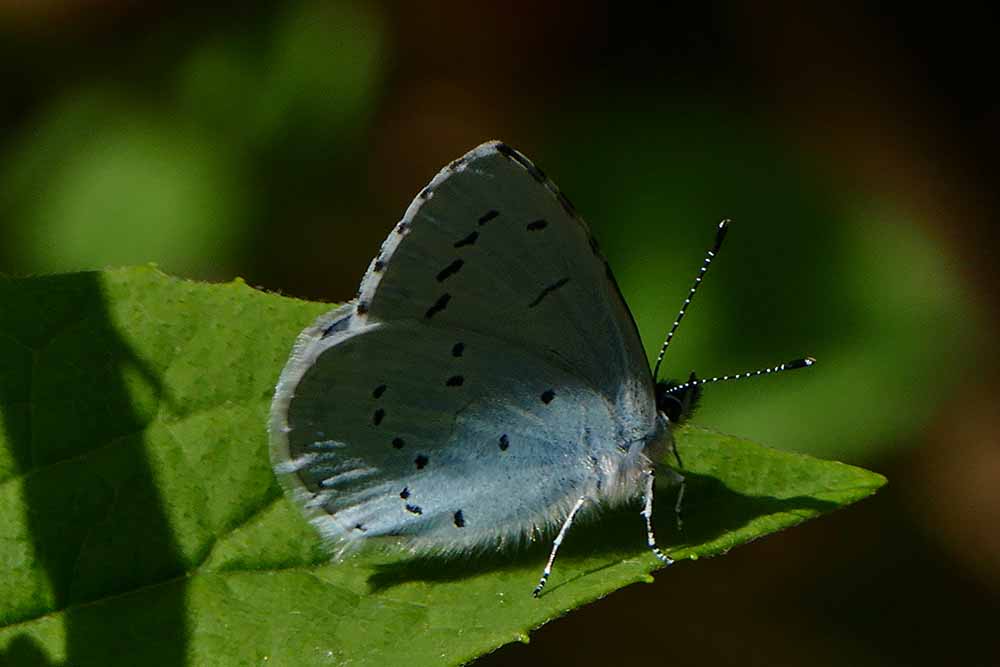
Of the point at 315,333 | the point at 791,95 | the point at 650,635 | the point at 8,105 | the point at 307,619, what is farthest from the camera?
the point at 791,95

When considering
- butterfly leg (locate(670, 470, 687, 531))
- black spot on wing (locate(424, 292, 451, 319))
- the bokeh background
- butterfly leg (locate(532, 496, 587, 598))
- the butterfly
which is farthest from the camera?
the bokeh background

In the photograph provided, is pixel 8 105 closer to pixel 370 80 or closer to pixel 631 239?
pixel 370 80

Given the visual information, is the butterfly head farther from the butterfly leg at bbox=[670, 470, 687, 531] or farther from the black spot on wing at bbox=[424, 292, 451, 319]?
the black spot on wing at bbox=[424, 292, 451, 319]

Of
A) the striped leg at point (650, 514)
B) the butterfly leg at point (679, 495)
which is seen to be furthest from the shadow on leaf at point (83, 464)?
the butterfly leg at point (679, 495)

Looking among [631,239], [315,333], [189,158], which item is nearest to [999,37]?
[631,239]

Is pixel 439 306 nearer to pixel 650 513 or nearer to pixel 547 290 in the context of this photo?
pixel 547 290

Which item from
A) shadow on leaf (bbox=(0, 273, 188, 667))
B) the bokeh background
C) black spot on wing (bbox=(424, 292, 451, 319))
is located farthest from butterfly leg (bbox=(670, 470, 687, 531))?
the bokeh background
